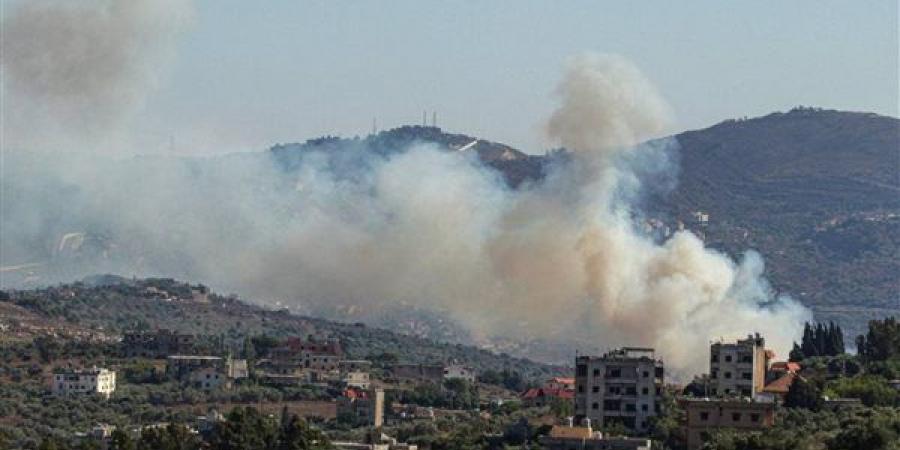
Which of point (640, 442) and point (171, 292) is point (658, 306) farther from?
point (171, 292)

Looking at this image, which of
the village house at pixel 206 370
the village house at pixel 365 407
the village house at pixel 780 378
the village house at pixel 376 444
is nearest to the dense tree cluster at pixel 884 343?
the village house at pixel 780 378

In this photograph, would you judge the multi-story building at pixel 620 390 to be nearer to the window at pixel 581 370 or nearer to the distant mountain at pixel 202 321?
the window at pixel 581 370

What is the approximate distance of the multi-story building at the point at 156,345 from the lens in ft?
489

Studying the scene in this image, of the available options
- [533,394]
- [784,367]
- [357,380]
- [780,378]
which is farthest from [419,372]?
[780,378]

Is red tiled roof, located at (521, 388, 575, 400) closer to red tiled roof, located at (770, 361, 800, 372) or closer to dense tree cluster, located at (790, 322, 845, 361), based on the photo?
dense tree cluster, located at (790, 322, 845, 361)

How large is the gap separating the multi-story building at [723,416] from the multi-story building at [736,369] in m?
9.56

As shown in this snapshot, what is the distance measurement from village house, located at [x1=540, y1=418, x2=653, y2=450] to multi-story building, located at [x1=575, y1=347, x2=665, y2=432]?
19.5 ft

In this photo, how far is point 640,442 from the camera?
9519 cm

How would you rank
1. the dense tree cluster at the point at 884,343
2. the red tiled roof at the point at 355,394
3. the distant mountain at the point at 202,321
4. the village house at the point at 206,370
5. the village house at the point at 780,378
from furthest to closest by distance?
the distant mountain at the point at 202,321, the village house at the point at 206,370, the red tiled roof at the point at 355,394, the dense tree cluster at the point at 884,343, the village house at the point at 780,378

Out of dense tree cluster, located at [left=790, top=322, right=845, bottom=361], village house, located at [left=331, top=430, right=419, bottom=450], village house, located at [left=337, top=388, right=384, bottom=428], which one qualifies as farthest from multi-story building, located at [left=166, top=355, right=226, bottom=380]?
village house, located at [left=331, top=430, right=419, bottom=450]

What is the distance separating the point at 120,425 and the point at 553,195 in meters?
35.3

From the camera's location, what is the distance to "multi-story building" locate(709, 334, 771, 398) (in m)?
107

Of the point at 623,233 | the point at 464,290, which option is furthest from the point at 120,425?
the point at 464,290

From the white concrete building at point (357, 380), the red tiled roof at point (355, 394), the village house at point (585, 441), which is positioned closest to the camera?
the village house at point (585, 441)
